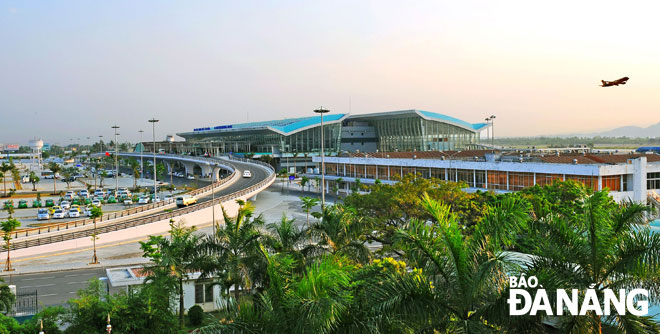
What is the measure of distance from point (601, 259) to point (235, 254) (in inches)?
489

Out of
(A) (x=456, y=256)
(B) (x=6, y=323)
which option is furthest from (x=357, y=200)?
(A) (x=456, y=256)

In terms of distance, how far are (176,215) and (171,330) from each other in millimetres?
34965

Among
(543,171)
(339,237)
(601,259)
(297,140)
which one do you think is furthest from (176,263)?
(297,140)

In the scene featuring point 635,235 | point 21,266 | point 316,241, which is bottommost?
point 21,266

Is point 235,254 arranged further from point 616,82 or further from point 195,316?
point 616,82

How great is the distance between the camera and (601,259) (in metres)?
10.2

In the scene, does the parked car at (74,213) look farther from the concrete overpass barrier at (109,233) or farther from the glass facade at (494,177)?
the glass facade at (494,177)

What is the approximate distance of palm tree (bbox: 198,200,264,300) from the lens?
17.9 m

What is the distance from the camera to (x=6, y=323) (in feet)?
53.9

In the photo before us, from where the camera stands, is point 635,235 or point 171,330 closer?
point 635,235

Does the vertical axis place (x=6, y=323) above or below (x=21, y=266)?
above

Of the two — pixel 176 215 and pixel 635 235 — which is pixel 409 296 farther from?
pixel 176 215

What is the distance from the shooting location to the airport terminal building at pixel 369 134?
460 feet

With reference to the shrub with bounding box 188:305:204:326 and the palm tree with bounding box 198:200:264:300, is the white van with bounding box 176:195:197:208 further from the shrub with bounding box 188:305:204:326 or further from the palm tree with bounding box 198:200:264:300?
the palm tree with bounding box 198:200:264:300
